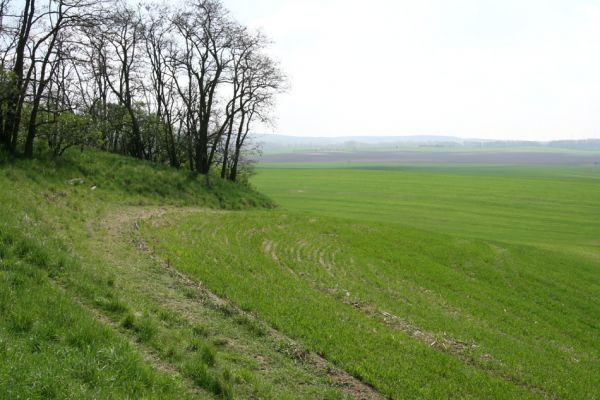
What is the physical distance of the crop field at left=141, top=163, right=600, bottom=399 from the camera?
11648 mm

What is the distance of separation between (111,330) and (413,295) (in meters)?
13.8

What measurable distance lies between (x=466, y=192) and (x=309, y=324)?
71.3 m

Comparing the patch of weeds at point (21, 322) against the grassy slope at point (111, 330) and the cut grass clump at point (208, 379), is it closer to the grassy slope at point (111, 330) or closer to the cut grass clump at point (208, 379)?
the grassy slope at point (111, 330)

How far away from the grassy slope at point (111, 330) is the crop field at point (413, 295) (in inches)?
57.3

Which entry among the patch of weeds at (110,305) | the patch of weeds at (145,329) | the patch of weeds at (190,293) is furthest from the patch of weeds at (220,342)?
the patch of weeds at (190,293)

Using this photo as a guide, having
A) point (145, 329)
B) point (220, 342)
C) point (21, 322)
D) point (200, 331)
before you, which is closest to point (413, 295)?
point (220, 342)

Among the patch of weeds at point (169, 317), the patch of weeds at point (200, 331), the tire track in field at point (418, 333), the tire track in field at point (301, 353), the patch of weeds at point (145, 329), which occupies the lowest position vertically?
the tire track in field at point (418, 333)

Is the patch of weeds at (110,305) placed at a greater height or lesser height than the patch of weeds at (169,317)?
greater

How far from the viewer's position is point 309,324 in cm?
1252

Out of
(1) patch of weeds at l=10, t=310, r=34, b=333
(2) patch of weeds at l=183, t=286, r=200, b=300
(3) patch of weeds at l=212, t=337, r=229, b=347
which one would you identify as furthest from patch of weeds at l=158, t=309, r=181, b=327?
(1) patch of weeds at l=10, t=310, r=34, b=333

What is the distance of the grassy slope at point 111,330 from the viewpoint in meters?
6.88

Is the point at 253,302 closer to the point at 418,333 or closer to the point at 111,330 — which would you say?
the point at 418,333

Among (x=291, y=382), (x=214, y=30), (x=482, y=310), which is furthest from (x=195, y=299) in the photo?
(x=214, y=30)

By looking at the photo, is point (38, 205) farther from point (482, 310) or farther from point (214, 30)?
point (214, 30)
